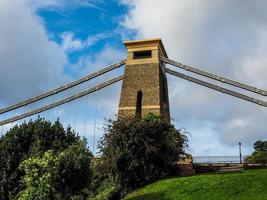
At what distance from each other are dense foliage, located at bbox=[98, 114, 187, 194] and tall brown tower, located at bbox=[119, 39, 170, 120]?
17474 millimetres

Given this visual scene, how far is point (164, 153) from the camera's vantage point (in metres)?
42.2

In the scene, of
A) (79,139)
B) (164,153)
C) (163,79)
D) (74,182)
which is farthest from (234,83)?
(74,182)

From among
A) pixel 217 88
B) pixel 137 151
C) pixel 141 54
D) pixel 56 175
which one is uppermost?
pixel 141 54

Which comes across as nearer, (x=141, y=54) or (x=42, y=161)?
(x=42, y=161)

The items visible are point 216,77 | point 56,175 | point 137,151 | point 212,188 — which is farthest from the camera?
point 216,77

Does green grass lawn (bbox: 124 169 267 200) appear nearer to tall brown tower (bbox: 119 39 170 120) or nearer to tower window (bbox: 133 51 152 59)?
tall brown tower (bbox: 119 39 170 120)

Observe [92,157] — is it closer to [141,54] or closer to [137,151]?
[137,151]

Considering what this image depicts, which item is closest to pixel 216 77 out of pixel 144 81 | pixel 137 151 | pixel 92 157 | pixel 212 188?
pixel 144 81

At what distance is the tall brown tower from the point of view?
62.6 metres

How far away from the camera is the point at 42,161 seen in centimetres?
3462

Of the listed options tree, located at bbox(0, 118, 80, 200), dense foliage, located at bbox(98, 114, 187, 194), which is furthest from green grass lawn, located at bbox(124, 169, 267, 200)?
tree, located at bbox(0, 118, 80, 200)

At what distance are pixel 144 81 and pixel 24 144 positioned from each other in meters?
27.0

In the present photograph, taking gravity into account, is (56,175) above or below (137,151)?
below

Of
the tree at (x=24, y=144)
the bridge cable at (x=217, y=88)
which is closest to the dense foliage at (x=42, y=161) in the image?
the tree at (x=24, y=144)
